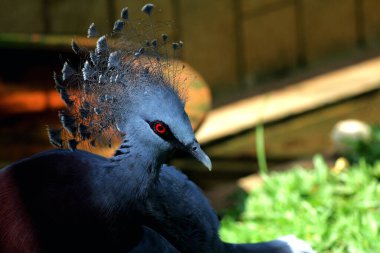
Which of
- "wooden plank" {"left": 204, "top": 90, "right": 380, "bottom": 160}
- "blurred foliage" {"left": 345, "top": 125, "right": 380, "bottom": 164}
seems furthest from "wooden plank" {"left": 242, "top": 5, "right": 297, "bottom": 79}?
"blurred foliage" {"left": 345, "top": 125, "right": 380, "bottom": 164}

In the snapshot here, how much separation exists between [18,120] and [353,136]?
7.52 ft

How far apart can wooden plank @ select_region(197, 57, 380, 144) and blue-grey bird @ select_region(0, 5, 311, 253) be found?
318cm

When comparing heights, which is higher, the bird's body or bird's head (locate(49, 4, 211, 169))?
bird's head (locate(49, 4, 211, 169))

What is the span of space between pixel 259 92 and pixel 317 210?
2.66 metres

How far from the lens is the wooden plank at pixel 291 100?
6.25m

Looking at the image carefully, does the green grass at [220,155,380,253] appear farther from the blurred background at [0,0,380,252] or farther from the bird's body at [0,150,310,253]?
the bird's body at [0,150,310,253]

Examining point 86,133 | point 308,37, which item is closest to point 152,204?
point 86,133

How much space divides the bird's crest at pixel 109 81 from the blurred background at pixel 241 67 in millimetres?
1663

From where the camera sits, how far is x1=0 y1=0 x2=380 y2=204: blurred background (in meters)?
4.76

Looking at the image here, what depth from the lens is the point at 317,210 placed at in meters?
4.50

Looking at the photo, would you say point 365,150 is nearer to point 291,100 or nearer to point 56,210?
point 291,100

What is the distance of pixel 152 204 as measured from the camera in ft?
9.62

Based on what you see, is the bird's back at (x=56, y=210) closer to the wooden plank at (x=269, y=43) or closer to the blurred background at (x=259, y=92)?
the blurred background at (x=259, y=92)

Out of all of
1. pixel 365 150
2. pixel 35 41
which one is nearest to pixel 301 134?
pixel 365 150
